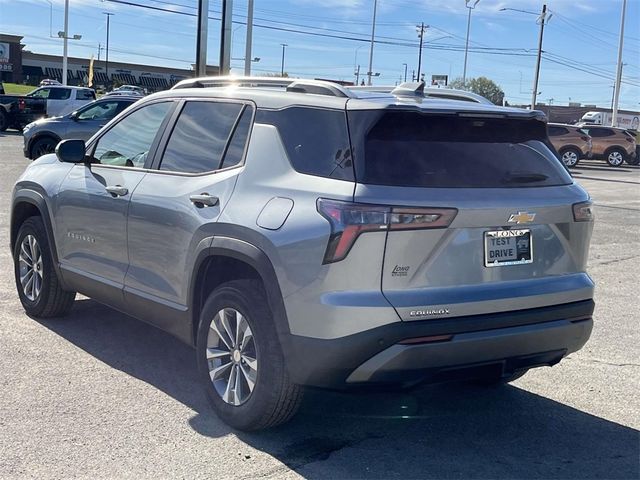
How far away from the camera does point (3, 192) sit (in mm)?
13383

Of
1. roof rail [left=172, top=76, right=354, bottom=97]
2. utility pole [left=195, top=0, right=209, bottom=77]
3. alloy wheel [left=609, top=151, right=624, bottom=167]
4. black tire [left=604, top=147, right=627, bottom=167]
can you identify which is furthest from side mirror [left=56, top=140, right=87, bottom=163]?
alloy wheel [left=609, top=151, right=624, bottom=167]

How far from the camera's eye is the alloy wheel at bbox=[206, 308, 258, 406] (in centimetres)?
403

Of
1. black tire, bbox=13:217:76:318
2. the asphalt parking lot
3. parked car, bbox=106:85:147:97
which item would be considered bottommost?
the asphalt parking lot

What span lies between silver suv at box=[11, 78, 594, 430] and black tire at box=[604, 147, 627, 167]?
107 feet

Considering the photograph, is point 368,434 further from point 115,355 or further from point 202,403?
point 115,355

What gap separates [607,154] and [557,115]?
73.6 metres

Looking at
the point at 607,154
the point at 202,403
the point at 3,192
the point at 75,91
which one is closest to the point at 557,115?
the point at 607,154

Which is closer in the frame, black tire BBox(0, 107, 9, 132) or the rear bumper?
the rear bumper

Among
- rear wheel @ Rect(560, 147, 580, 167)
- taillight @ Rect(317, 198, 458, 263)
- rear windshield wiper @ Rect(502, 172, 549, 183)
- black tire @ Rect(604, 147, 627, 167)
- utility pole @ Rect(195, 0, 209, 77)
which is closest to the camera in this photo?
taillight @ Rect(317, 198, 458, 263)

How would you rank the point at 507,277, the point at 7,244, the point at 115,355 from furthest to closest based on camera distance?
the point at 7,244 → the point at 115,355 → the point at 507,277

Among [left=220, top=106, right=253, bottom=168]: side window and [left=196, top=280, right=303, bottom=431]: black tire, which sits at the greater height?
[left=220, top=106, right=253, bottom=168]: side window

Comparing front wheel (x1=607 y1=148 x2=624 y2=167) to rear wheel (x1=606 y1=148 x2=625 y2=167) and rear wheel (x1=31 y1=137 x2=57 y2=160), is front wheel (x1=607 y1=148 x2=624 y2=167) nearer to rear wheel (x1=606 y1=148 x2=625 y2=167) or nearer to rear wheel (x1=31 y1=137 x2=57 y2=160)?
rear wheel (x1=606 y1=148 x2=625 y2=167)

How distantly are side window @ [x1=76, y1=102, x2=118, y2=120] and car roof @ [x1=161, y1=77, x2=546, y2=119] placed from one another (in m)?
13.8

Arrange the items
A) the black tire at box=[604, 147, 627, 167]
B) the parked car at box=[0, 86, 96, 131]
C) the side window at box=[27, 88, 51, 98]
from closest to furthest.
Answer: the parked car at box=[0, 86, 96, 131] < the side window at box=[27, 88, 51, 98] < the black tire at box=[604, 147, 627, 167]
